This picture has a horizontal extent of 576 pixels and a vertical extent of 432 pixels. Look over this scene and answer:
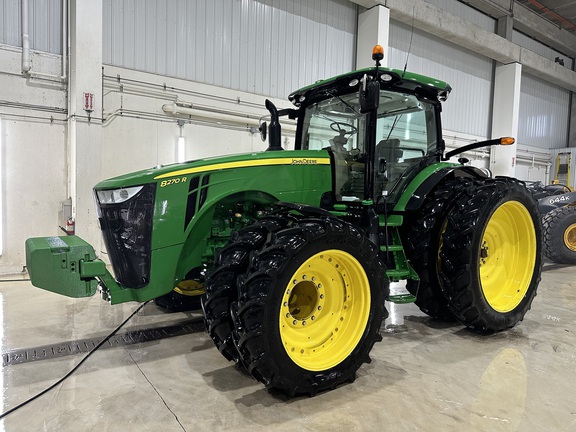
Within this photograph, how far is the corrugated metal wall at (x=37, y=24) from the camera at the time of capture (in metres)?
5.65

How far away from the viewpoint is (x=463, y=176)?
399 centimetres

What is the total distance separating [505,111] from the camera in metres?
12.4

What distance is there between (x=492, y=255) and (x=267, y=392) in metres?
2.41

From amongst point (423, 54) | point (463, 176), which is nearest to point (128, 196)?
point (463, 176)

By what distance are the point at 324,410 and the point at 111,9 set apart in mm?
6459

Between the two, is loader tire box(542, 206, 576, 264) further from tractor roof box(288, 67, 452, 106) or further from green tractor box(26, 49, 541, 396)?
tractor roof box(288, 67, 452, 106)

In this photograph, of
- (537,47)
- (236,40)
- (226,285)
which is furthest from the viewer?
(537,47)

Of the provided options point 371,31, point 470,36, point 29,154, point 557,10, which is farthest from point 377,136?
point 557,10

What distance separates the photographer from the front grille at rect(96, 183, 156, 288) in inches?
102

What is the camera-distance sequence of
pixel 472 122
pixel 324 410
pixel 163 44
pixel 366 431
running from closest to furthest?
pixel 366 431, pixel 324 410, pixel 163 44, pixel 472 122

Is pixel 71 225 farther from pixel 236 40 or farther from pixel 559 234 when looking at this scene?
→ pixel 559 234

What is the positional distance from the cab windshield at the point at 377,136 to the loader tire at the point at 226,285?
113 cm

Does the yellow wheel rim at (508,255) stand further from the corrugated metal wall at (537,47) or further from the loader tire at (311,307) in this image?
the corrugated metal wall at (537,47)

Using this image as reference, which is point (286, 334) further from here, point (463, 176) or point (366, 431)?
point (463, 176)
